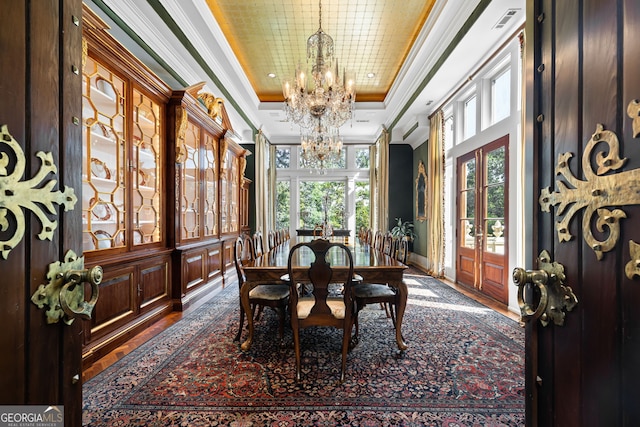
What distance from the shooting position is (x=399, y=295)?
2.45 m

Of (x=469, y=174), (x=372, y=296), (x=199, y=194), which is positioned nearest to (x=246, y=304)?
(x=372, y=296)

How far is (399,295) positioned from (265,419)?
53.2 inches

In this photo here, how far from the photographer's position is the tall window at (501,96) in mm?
3727

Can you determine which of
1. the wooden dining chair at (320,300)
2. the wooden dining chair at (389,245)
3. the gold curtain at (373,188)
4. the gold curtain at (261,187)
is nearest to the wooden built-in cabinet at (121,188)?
the wooden dining chair at (320,300)

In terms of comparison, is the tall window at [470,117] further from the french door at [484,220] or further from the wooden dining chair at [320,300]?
the wooden dining chair at [320,300]

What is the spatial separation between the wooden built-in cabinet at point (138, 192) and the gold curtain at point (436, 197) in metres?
3.92

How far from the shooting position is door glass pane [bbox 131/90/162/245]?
2861 millimetres

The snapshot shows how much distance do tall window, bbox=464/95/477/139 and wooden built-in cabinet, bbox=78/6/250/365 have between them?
405 cm

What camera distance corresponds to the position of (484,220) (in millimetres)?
4133

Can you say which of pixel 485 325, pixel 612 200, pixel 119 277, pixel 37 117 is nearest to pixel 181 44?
pixel 119 277

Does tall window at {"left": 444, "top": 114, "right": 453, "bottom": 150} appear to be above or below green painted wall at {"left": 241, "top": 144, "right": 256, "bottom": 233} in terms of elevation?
above

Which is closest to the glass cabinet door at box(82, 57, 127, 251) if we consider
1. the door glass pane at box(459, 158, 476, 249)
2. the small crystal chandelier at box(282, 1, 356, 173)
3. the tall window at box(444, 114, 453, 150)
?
the small crystal chandelier at box(282, 1, 356, 173)

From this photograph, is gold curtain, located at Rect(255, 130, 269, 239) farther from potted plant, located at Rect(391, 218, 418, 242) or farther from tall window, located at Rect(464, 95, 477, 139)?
tall window, located at Rect(464, 95, 477, 139)

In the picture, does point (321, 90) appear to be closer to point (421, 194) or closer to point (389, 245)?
point (389, 245)
